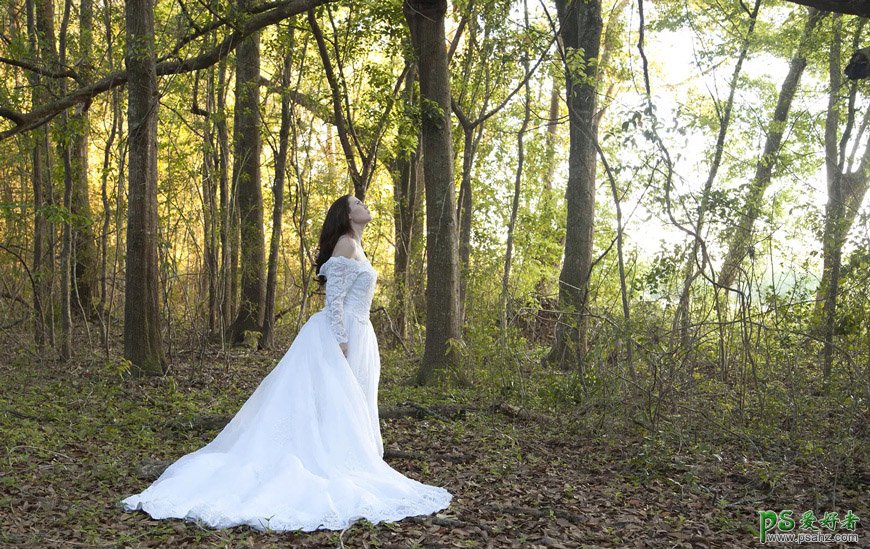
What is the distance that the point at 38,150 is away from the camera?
10.1 m

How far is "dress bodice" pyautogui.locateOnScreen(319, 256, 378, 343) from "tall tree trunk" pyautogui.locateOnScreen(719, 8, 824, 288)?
289 cm

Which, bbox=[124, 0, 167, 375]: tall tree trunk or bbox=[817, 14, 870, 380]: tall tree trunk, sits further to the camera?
bbox=[124, 0, 167, 375]: tall tree trunk

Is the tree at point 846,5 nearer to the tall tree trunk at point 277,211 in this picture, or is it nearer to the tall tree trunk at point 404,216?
the tall tree trunk at point 404,216

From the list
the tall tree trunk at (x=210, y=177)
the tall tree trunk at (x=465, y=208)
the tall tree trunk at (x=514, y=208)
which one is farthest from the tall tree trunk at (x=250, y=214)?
the tall tree trunk at (x=514, y=208)

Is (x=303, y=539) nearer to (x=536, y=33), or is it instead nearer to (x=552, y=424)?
(x=552, y=424)

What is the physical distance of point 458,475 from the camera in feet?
18.4

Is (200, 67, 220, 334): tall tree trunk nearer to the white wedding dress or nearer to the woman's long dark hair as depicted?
the woman's long dark hair

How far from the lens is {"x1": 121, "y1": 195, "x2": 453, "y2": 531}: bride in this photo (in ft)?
14.8

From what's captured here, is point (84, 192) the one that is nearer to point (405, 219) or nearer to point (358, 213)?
point (405, 219)

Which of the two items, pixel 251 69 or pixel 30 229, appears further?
pixel 30 229

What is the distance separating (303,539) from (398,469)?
159 centimetres

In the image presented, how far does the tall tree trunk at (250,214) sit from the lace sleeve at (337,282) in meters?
6.49

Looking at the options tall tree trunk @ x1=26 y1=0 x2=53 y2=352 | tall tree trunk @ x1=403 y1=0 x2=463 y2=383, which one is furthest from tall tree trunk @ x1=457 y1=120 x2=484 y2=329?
tall tree trunk @ x1=26 y1=0 x2=53 y2=352

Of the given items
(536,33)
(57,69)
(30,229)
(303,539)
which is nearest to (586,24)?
(536,33)
